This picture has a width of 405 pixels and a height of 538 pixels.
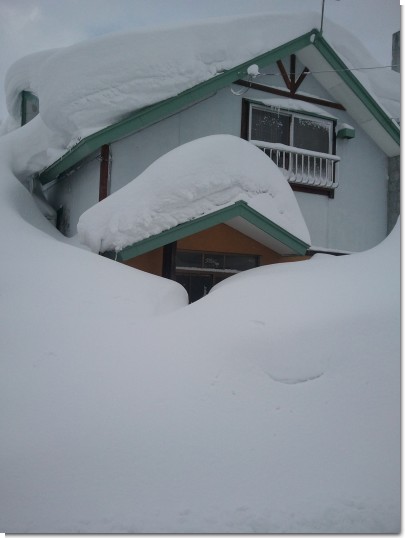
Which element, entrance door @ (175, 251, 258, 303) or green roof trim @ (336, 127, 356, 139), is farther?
green roof trim @ (336, 127, 356, 139)

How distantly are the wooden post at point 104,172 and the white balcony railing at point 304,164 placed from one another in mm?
2418

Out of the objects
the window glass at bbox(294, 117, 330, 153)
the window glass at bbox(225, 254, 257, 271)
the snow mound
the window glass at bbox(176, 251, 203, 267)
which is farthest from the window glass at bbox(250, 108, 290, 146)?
the window glass at bbox(176, 251, 203, 267)

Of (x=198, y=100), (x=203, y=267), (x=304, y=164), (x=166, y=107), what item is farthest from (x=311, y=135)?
(x=203, y=267)

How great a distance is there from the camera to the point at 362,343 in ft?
11.3

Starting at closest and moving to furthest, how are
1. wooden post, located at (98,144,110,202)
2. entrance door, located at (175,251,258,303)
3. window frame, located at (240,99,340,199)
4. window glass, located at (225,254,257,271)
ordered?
entrance door, located at (175,251,258,303)
wooden post, located at (98,144,110,202)
window glass, located at (225,254,257,271)
window frame, located at (240,99,340,199)

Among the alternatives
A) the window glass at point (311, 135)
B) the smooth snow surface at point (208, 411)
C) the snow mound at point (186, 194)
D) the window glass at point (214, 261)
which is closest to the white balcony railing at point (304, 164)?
the window glass at point (311, 135)

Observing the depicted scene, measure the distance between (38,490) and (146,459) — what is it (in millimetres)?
660

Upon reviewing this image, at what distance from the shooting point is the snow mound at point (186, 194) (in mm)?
5391

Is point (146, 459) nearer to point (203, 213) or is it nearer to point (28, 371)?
point (28, 371)

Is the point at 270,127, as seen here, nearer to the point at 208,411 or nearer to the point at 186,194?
the point at 186,194

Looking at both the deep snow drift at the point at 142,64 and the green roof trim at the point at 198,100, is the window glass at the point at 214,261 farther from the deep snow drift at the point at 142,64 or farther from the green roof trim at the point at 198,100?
the deep snow drift at the point at 142,64

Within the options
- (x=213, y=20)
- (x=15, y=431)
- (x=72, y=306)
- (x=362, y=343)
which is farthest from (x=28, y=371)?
(x=213, y=20)

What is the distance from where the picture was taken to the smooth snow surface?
265 centimetres

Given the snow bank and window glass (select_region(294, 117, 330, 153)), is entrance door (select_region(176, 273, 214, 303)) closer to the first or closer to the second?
the snow bank
